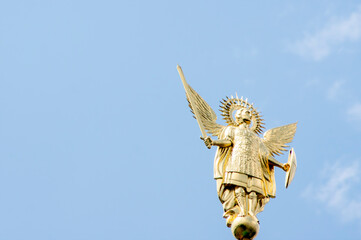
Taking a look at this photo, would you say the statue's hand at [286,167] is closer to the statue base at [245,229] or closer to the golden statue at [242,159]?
the golden statue at [242,159]

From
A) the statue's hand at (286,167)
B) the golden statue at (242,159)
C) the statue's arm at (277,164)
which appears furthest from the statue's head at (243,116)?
the statue's hand at (286,167)

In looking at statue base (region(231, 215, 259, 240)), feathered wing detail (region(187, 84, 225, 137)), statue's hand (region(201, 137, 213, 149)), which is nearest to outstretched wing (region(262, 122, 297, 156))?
feathered wing detail (region(187, 84, 225, 137))

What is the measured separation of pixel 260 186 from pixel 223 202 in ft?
2.84

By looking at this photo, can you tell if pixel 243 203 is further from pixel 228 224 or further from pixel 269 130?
pixel 269 130

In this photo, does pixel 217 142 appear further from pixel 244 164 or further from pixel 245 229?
pixel 245 229

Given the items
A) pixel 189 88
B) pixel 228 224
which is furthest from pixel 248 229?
pixel 189 88

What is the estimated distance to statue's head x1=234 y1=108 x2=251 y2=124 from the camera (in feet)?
74.7

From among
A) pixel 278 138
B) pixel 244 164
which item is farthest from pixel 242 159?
pixel 278 138

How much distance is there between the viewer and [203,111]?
22672mm

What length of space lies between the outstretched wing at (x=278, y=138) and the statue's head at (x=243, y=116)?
0.62 m

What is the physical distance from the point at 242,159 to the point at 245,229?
165 centimetres

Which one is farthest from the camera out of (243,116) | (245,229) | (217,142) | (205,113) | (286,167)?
(243,116)

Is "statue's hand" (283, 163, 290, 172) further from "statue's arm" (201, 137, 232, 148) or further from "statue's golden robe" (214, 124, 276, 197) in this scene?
"statue's arm" (201, 137, 232, 148)

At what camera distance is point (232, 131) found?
22391mm
